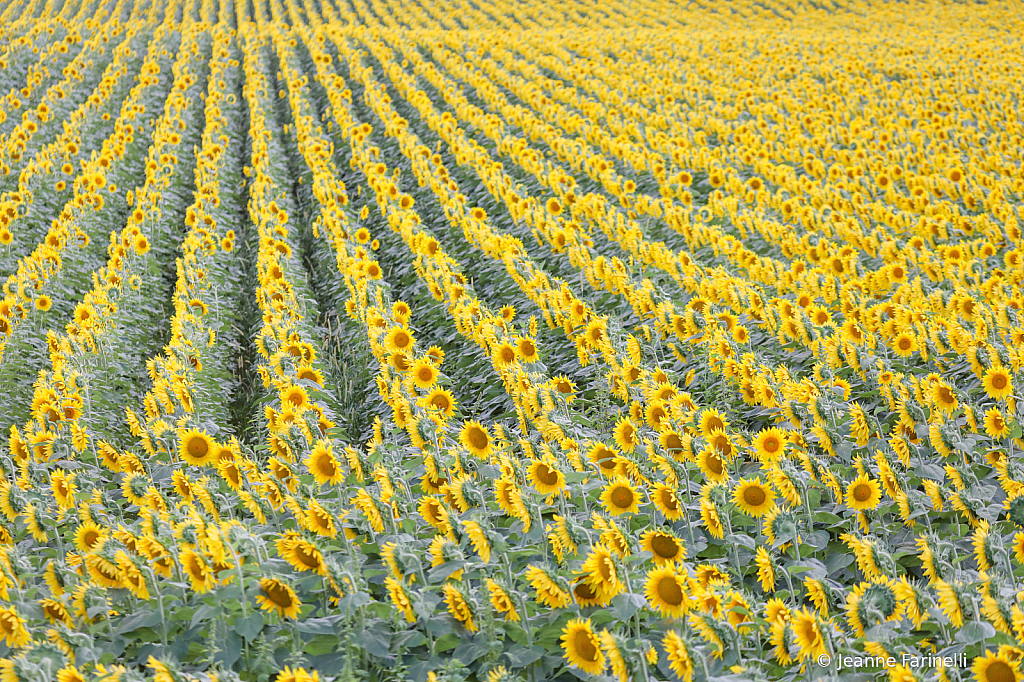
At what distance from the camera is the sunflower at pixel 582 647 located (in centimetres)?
259

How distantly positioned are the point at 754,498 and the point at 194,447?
277 cm

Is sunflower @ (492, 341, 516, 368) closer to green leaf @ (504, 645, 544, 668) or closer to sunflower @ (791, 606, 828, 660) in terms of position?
green leaf @ (504, 645, 544, 668)

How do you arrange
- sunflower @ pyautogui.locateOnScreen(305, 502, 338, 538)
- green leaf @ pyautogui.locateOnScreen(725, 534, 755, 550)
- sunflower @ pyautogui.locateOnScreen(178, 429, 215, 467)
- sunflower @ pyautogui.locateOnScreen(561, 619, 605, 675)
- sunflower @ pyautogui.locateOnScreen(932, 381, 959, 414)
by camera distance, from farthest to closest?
sunflower @ pyautogui.locateOnScreen(178, 429, 215, 467)
sunflower @ pyautogui.locateOnScreen(932, 381, 959, 414)
green leaf @ pyautogui.locateOnScreen(725, 534, 755, 550)
sunflower @ pyautogui.locateOnScreen(305, 502, 338, 538)
sunflower @ pyautogui.locateOnScreen(561, 619, 605, 675)

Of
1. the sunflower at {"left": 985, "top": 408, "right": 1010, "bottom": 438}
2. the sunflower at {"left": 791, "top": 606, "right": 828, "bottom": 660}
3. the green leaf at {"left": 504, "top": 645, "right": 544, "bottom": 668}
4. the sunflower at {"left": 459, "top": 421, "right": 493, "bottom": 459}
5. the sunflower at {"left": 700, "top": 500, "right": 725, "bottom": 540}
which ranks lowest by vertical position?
the green leaf at {"left": 504, "top": 645, "right": 544, "bottom": 668}

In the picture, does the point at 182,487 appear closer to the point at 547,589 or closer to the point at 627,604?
the point at 547,589

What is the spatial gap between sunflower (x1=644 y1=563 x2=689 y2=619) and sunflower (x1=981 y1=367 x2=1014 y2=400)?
2.38 meters

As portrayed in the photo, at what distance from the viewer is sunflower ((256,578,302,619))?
9.07 ft

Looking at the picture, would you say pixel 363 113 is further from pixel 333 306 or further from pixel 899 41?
pixel 899 41

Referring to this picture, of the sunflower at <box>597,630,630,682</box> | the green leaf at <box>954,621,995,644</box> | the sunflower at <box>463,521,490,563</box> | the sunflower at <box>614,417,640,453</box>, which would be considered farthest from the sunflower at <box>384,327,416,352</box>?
the green leaf at <box>954,621,995,644</box>

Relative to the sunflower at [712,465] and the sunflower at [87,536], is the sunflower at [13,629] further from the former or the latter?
the sunflower at [712,465]

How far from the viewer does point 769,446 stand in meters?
3.60

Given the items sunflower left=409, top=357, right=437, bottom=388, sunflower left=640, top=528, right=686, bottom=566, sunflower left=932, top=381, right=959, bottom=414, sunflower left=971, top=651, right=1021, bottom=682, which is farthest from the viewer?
sunflower left=409, top=357, right=437, bottom=388

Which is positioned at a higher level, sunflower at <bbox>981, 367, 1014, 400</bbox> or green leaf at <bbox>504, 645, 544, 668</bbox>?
sunflower at <bbox>981, 367, 1014, 400</bbox>

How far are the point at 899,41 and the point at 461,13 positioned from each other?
57.4 feet
